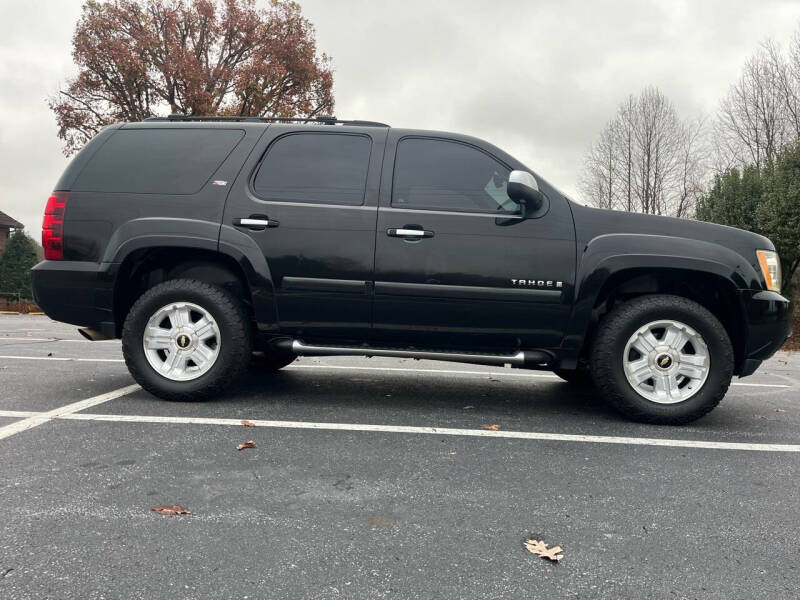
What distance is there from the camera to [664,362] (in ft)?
12.2

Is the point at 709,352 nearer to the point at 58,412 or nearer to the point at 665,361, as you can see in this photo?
the point at 665,361

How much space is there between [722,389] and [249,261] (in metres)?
3.24

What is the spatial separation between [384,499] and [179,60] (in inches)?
873

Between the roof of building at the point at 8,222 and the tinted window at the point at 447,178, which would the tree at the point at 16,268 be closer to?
the roof of building at the point at 8,222

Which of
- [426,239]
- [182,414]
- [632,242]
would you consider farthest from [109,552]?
[632,242]

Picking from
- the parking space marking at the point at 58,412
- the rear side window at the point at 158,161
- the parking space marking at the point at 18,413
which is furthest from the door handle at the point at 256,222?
the parking space marking at the point at 18,413

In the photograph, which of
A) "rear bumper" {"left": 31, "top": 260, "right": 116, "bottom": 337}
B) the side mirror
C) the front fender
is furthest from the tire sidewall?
"rear bumper" {"left": 31, "top": 260, "right": 116, "bottom": 337}

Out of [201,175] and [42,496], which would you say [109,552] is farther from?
[201,175]

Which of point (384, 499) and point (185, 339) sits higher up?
point (185, 339)

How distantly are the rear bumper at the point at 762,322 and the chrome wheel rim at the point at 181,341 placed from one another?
141 inches

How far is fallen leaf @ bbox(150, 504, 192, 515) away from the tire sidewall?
269 cm

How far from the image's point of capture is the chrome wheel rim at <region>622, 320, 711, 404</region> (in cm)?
372

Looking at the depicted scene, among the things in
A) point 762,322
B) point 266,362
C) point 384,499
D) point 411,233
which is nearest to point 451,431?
point 384,499

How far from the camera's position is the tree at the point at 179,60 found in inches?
821
